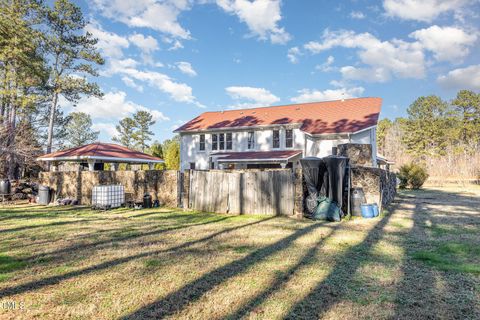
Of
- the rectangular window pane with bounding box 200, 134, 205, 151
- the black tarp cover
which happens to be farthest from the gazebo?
the black tarp cover

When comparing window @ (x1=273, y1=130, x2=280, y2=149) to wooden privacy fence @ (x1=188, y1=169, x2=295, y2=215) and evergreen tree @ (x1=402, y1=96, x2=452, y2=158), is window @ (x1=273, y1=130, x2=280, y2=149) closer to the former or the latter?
wooden privacy fence @ (x1=188, y1=169, x2=295, y2=215)

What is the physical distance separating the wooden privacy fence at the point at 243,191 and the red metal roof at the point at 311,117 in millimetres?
15173

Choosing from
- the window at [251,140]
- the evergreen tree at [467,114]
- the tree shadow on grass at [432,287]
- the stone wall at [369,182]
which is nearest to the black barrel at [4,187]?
the stone wall at [369,182]

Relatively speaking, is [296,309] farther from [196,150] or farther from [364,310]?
[196,150]

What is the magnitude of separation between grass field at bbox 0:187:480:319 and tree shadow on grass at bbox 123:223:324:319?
0.06 ft

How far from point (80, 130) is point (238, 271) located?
65.5 metres

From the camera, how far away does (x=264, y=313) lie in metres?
3.66

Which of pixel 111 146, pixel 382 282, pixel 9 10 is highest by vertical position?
pixel 9 10

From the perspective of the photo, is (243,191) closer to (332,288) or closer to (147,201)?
(147,201)

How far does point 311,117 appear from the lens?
28891 millimetres

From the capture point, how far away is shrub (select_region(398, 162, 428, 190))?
1179 inches

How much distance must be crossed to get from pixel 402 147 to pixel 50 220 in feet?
194

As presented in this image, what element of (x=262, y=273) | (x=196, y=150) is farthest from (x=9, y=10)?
(x=262, y=273)

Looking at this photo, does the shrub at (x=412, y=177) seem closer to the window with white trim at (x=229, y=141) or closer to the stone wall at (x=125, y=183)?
the window with white trim at (x=229, y=141)
